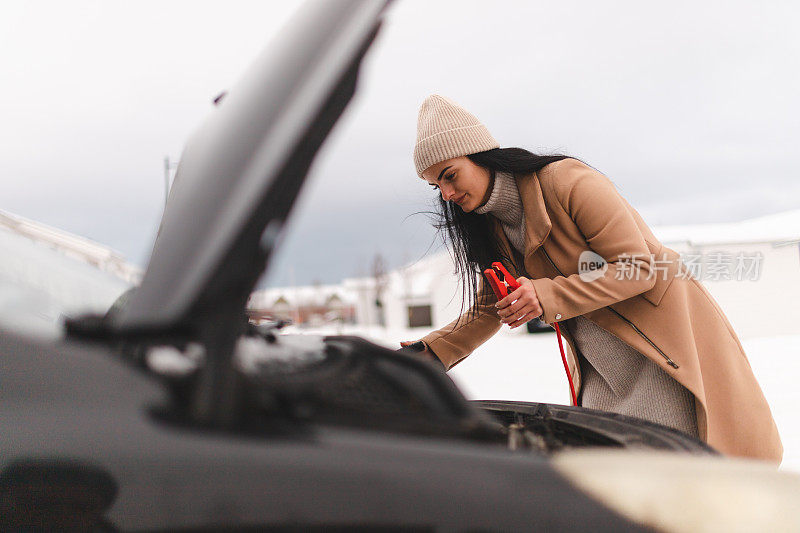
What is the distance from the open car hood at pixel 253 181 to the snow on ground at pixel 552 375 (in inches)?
98.1

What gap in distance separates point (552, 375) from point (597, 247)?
7.22 metres

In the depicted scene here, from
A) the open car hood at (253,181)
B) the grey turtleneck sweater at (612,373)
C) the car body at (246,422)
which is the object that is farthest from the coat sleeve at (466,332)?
the open car hood at (253,181)

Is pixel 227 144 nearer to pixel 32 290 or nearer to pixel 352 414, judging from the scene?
pixel 352 414

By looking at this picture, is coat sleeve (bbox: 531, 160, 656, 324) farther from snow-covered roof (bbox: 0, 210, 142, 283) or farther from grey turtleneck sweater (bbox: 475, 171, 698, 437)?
snow-covered roof (bbox: 0, 210, 142, 283)

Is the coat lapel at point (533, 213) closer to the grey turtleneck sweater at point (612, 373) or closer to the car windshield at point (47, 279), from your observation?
the grey turtleneck sweater at point (612, 373)

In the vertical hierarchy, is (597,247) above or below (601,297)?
above

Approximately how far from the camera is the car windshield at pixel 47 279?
2.86 feet

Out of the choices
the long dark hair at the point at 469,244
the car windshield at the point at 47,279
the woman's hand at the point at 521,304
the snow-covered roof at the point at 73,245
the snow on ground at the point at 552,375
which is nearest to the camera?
the car windshield at the point at 47,279

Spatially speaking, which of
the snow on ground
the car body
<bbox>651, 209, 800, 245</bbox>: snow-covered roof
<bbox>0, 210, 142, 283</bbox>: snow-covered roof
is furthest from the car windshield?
<bbox>651, 209, 800, 245</bbox>: snow-covered roof

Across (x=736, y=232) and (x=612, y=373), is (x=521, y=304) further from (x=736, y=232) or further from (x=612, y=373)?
(x=736, y=232)

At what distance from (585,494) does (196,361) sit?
49cm

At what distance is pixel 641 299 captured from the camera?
5.15 feet

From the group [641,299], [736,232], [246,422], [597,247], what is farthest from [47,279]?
[736,232]

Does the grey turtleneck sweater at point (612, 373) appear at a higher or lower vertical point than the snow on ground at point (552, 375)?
higher
